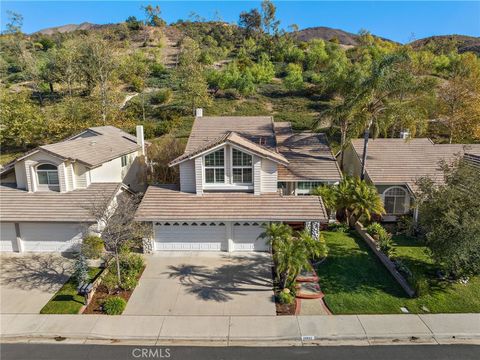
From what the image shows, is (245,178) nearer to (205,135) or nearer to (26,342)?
(205,135)

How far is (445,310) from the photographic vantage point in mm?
14219

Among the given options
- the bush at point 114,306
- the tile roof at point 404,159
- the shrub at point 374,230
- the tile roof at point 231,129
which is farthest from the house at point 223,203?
the tile roof at point 404,159

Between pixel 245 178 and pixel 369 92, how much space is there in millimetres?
9954

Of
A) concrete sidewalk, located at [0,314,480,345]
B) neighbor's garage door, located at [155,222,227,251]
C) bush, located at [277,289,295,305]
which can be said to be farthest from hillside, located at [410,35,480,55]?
bush, located at [277,289,295,305]

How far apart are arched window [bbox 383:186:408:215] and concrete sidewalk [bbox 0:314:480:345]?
1015 centimetres

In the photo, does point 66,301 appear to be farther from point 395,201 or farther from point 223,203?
point 395,201

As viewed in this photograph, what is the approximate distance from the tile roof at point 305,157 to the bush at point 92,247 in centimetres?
1100

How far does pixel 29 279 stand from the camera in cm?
1672

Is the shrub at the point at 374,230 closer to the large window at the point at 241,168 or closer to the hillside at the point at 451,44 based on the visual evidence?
the large window at the point at 241,168

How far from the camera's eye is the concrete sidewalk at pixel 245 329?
12719mm

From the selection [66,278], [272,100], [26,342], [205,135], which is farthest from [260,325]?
[272,100]

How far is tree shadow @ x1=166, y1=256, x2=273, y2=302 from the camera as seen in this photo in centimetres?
1569

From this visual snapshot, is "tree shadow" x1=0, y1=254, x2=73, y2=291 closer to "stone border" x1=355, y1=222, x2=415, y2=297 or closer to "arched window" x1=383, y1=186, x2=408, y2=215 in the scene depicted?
"stone border" x1=355, y1=222, x2=415, y2=297

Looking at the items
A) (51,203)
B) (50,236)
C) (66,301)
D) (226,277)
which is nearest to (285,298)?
(226,277)
